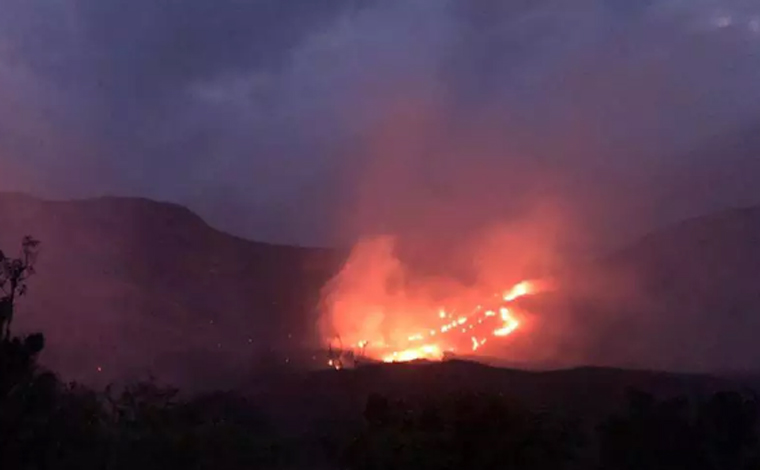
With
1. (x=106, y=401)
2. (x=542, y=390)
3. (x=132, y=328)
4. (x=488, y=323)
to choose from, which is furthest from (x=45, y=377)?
(x=132, y=328)

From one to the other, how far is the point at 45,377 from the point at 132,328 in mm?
135943

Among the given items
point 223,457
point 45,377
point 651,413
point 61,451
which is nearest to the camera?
point 45,377

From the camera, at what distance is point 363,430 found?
50.6 meters

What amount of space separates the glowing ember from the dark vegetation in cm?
3713

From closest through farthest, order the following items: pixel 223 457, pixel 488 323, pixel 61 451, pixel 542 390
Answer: pixel 61 451, pixel 223 457, pixel 542 390, pixel 488 323

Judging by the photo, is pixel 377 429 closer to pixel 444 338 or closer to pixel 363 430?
pixel 363 430

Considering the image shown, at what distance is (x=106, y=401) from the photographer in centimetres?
8019

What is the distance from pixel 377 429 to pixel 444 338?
110117 millimetres

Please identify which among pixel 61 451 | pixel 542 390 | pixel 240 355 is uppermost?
pixel 240 355

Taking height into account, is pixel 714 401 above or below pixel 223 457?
above

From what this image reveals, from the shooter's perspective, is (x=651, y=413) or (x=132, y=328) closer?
(x=651, y=413)

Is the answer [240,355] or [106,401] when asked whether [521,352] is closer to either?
[240,355]

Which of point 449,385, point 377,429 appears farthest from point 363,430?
point 449,385

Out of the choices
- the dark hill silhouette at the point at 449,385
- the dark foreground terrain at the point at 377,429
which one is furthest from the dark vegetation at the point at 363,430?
the dark hill silhouette at the point at 449,385
